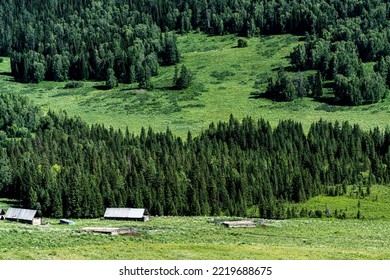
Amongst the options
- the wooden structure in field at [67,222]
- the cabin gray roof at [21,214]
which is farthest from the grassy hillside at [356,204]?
the cabin gray roof at [21,214]

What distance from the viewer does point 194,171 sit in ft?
522

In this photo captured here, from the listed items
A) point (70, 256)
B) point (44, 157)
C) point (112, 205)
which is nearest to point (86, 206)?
point (112, 205)

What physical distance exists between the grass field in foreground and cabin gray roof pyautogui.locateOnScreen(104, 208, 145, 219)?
3.65 m

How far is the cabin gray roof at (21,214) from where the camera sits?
13188 cm

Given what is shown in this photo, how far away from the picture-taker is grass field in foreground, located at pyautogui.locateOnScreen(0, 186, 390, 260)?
83250 mm

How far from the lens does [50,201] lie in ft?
478

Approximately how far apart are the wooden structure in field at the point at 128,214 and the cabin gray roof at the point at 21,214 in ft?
48.9

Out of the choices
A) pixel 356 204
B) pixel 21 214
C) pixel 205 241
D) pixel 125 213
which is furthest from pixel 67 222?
pixel 356 204

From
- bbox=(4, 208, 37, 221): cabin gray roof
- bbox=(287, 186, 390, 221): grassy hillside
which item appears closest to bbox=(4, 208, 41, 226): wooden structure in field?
bbox=(4, 208, 37, 221): cabin gray roof

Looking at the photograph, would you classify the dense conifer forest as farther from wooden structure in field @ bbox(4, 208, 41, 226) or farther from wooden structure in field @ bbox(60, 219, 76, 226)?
wooden structure in field @ bbox(60, 219, 76, 226)

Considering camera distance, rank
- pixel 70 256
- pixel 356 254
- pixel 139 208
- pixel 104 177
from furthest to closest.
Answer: pixel 104 177 < pixel 139 208 < pixel 356 254 < pixel 70 256

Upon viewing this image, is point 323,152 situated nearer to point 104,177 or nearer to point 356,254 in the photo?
point 104,177

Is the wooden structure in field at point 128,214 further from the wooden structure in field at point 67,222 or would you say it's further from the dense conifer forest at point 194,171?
the wooden structure in field at point 67,222
